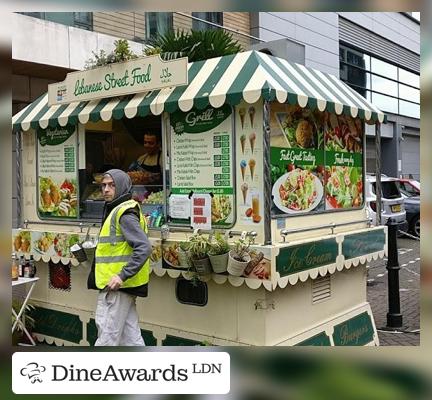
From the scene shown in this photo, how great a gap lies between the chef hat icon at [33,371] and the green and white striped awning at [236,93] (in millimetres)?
2317

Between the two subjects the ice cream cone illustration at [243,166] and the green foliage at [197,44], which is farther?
the green foliage at [197,44]

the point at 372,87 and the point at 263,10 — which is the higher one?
the point at 372,87

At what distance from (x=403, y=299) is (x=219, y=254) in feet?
14.4

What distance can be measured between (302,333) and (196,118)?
6.80 feet

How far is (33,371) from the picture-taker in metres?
3.16

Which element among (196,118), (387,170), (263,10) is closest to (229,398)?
(263,10)

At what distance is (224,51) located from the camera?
18.5ft

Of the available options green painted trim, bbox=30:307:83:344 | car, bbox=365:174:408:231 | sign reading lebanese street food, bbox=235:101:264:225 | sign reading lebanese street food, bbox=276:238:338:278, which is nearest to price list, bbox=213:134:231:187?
sign reading lebanese street food, bbox=235:101:264:225

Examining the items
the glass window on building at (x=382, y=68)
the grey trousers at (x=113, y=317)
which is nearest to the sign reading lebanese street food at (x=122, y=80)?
the grey trousers at (x=113, y=317)

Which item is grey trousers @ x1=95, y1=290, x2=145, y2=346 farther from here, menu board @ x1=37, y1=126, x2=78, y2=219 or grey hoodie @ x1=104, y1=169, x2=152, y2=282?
menu board @ x1=37, y1=126, x2=78, y2=219

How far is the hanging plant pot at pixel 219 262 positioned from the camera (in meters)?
4.37

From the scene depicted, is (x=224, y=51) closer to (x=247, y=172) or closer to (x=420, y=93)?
(x=247, y=172)

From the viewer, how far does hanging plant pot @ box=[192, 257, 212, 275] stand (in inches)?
174

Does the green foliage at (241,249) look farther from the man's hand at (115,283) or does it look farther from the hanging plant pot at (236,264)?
the man's hand at (115,283)
